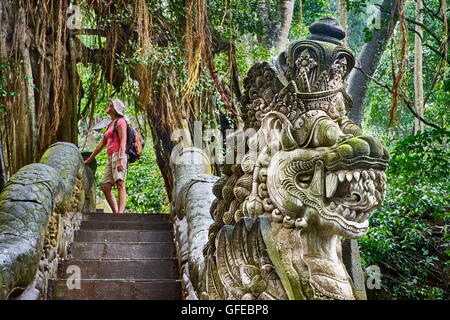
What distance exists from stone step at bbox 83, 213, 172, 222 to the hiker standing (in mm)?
570

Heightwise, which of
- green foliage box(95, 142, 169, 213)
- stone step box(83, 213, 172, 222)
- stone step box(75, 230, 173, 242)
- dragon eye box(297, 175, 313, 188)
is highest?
green foliage box(95, 142, 169, 213)

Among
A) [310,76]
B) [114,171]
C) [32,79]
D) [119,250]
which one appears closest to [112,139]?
[114,171]

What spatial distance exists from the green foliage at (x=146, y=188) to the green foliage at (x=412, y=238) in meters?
4.88

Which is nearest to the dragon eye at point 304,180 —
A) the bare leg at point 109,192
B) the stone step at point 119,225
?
the stone step at point 119,225

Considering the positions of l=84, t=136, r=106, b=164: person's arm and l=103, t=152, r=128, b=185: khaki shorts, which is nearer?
l=103, t=152, r=128, b=185: khaki shorts

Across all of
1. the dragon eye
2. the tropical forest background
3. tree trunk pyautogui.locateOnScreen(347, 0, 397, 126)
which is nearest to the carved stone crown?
the dragon eye

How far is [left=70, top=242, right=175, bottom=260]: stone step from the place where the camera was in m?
5.66

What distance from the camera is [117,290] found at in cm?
484

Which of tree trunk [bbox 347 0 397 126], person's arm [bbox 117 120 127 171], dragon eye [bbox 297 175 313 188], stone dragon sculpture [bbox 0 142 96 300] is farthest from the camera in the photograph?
tree trunk [bbox 347 0 397 126]

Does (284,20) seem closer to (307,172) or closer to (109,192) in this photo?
(109,192)

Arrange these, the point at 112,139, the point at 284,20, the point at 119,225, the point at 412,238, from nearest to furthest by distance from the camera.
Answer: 1. the point at 119,225
2. the point at 112,139
3. the point at 412,238
4. the point at 284,20

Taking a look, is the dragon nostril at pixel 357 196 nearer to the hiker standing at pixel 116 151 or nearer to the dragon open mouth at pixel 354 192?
the dragon open mouth at pixel 354 192

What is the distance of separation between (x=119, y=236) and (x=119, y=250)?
0.34 metres

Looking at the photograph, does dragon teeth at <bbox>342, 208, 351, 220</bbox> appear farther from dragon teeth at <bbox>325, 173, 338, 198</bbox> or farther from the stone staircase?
the stone staircase
